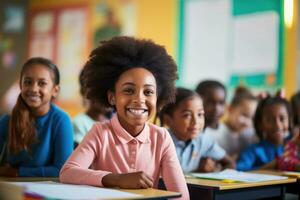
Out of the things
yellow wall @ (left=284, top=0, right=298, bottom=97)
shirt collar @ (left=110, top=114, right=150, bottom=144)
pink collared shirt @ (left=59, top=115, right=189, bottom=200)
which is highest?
yellow wall @ (left=284, top=0, right=298, bottom=97)

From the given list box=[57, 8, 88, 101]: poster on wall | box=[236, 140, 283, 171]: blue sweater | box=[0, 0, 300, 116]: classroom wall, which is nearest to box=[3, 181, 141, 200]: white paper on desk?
box=[236, 140, 283, 171]: blue sweater

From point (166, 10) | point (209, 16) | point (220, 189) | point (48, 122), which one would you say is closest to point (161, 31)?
point (166, 10)

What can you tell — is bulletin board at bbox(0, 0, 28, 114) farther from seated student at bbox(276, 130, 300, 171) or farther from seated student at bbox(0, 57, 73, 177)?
seated student at bbox(276, 130, 300, 171)

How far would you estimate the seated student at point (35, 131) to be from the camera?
6.72ft

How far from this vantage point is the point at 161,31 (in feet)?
16.5

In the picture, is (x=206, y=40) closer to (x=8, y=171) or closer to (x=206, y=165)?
(x=206, y=165)

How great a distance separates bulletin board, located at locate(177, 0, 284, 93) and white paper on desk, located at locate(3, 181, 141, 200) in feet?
10.2

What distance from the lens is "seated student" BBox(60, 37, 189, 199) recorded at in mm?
1650

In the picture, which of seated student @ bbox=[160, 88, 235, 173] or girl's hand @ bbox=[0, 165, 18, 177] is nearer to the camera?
girl's hand @ bbox=[0, 165, 18, 177]

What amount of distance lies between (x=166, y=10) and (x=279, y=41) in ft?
4.42

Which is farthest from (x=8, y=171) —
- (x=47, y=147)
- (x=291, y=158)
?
(x=291, y=158)

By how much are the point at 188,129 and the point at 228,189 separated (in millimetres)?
671

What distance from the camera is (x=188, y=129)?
7.75 feet

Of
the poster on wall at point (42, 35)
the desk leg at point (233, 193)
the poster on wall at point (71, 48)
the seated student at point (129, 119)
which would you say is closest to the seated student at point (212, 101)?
the desk leg at point (233, 193)
